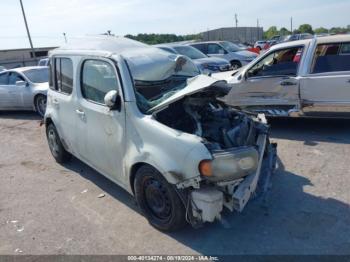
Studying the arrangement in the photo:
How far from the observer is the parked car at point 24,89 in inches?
405

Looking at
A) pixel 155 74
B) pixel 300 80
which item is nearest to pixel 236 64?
pixel 300 80

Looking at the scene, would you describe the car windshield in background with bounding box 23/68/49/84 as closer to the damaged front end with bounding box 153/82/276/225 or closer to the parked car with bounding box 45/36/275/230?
the parked car with bounding box 45/36/275/230

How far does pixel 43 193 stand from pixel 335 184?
3899mm

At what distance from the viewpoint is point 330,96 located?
20.6 feet

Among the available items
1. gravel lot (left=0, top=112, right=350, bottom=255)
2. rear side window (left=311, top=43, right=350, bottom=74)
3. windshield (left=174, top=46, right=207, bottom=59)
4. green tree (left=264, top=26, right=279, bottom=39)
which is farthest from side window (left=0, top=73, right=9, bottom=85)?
green tree (left=264, top=26, right=279, bottom=39)

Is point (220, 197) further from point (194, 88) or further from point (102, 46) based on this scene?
point (102, 46)

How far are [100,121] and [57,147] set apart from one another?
204 cm

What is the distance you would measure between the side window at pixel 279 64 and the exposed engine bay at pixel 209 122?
2634 mm

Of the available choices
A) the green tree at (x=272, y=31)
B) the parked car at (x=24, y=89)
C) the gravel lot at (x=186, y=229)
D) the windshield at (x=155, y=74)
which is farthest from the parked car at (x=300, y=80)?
the green tree at (x=272, y=31)

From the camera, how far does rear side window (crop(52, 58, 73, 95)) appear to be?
5129mm

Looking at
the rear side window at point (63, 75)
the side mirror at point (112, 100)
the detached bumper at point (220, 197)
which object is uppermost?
the rear side window at point (63, 75)

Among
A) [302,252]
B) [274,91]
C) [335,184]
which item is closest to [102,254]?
[302,252]

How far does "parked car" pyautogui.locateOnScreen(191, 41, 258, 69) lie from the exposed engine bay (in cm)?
1337

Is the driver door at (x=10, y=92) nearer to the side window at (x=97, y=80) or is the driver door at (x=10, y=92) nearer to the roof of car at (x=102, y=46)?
the roof of car at (x=102, y=46)
